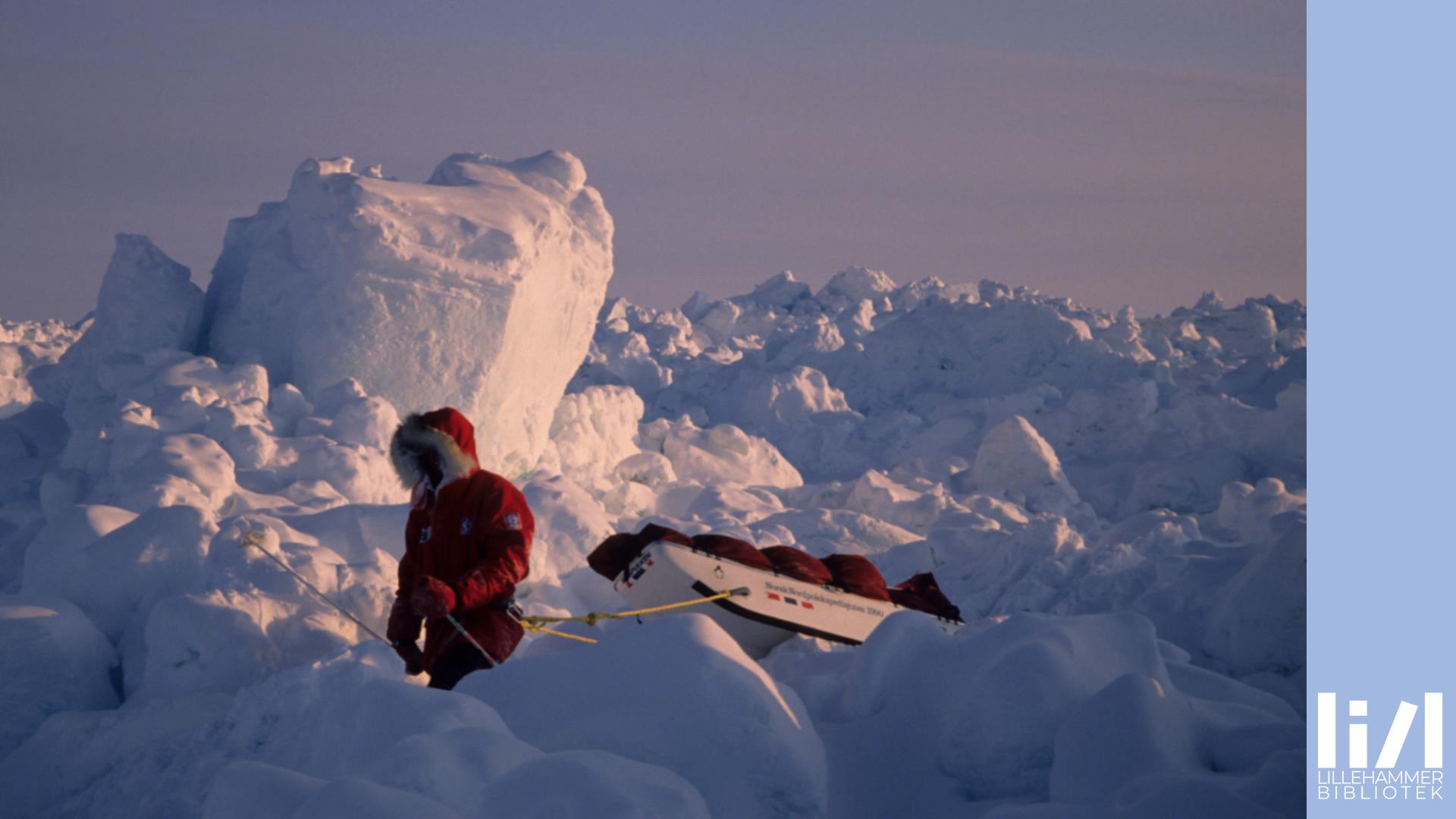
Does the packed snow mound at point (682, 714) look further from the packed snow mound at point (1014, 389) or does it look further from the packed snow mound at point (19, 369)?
the packed snow mound at point (1014, 389)

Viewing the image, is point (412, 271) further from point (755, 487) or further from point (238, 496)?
point (755, 487)

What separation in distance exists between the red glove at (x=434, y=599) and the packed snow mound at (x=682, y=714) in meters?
0.49

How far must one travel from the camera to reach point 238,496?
7941mm

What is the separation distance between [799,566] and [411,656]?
2284 mm

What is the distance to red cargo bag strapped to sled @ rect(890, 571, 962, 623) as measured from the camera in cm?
607

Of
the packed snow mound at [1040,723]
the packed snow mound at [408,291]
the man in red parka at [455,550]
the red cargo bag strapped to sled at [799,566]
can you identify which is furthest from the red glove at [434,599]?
the packed snow mound at [408,291]

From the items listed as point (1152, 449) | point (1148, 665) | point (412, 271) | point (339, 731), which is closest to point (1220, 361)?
point (1152, 449)

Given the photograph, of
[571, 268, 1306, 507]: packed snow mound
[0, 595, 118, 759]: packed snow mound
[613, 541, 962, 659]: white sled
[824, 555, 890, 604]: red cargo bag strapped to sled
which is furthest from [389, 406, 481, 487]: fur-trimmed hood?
[571, 268, 1306, 507]: packed snow mound

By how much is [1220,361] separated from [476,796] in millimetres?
22429

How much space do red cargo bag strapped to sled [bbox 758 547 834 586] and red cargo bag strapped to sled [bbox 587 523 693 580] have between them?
0.41 metres

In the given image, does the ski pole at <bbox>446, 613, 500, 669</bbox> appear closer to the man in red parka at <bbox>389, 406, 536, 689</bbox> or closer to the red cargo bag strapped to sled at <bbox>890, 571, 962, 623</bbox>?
the man in red parka at <bbox>389, 406, 536, 689</bbox>

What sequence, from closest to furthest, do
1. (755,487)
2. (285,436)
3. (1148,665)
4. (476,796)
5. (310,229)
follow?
(476,796) → (1148,665) → (285,436) → (310,229) → (755,487)

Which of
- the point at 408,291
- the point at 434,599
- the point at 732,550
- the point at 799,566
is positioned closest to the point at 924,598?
the point at 799,566

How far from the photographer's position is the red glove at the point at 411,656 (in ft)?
12.8
